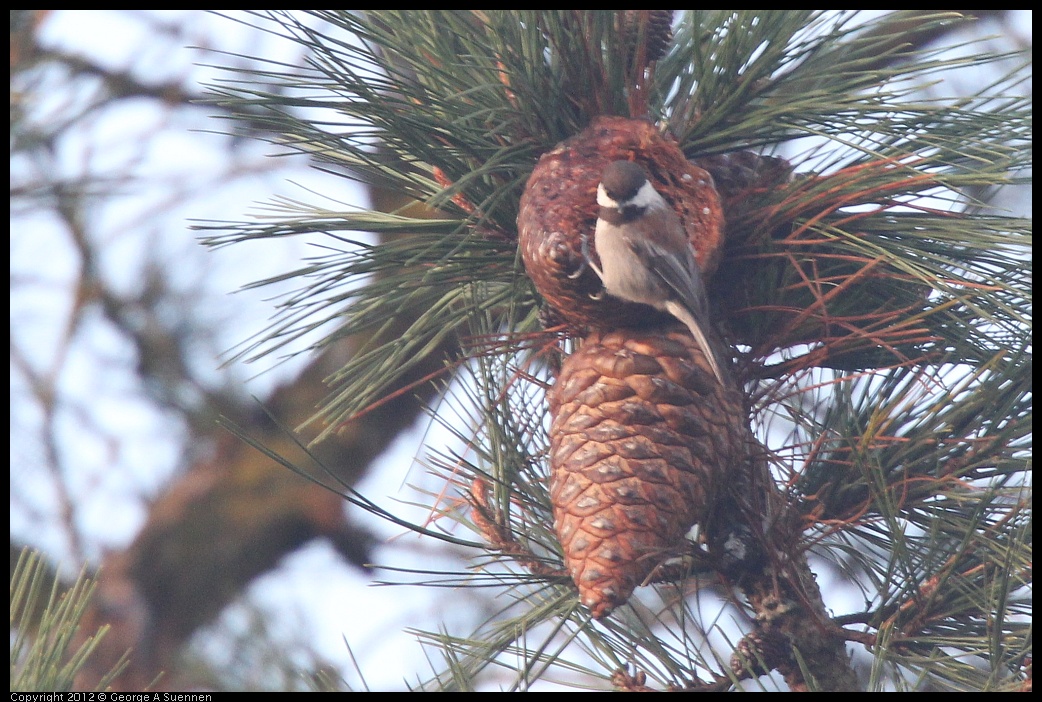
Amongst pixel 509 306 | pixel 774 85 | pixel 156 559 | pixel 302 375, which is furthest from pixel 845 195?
pixel 156 559

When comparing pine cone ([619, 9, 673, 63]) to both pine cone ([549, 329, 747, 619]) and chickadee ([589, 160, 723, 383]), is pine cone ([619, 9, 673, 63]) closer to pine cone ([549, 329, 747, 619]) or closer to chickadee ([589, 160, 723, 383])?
chickadee ([589, 160, 723, 383])

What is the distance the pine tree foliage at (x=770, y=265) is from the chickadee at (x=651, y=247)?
0.10 meters

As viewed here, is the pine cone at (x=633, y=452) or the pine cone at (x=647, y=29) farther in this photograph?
the pine cone at (x=647, y=29)

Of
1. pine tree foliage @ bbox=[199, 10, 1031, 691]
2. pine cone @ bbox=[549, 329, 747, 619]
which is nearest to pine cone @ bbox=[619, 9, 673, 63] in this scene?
pine tree foliage @ bbox=[199, 10, 1031, 691]

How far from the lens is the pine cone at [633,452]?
3.09ft

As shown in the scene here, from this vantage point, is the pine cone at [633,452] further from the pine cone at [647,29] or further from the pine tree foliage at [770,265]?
the pine cone at [647,29]

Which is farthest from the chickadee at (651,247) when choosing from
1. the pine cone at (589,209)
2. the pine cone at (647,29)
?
the pine cone at (647,29)

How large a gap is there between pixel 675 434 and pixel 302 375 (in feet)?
8.57

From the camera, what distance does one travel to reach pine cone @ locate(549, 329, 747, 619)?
940 millimetres

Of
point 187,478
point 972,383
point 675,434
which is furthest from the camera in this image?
point 187,478

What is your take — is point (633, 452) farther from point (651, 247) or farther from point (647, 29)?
point (647, 29)

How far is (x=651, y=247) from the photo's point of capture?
3.47ft

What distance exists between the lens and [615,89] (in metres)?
1.13

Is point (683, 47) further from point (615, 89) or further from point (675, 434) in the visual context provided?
point (675, 434)
